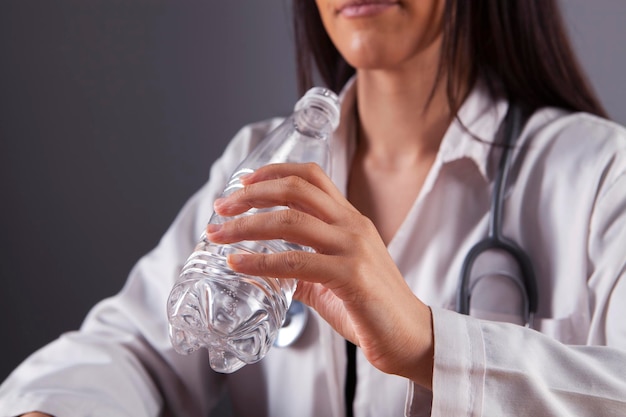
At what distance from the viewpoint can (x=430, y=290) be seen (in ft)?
3.72

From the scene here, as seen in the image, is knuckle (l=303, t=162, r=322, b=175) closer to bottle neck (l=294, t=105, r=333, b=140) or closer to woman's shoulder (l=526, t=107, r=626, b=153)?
bottle neck (l=294, t=105, r=333, b=140)

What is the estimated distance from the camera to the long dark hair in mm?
1217

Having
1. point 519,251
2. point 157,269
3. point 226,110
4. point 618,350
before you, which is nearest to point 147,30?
point 226,110

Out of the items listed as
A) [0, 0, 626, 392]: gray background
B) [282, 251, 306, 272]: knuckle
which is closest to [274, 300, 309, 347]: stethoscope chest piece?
[282, 251, 306, 272]: knuckle

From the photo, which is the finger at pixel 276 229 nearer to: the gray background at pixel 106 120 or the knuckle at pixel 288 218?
the knuckle at pixel 288 218

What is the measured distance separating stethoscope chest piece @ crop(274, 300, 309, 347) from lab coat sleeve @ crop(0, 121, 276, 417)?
Answer: 0.48 feet

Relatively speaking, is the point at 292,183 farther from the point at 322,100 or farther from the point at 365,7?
the point at 365,7

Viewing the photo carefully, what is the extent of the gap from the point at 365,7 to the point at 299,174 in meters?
0.45

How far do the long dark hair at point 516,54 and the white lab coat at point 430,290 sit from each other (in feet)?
0.11

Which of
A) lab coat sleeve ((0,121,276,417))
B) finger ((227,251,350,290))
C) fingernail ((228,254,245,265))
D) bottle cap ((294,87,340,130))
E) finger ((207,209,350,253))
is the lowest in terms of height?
lab coat sleeve ((0,121,276,417))

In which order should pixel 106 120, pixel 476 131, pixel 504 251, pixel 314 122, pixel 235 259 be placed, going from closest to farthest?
pixel 235 259 → pixel 314 122 → pixel 504 251 → pixel 476 131 → pixel 106 120

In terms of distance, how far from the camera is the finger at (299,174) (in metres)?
0.74

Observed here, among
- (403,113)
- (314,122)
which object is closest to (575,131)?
(403,113)

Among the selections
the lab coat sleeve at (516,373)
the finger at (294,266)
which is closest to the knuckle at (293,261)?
the finger at (294,266)
